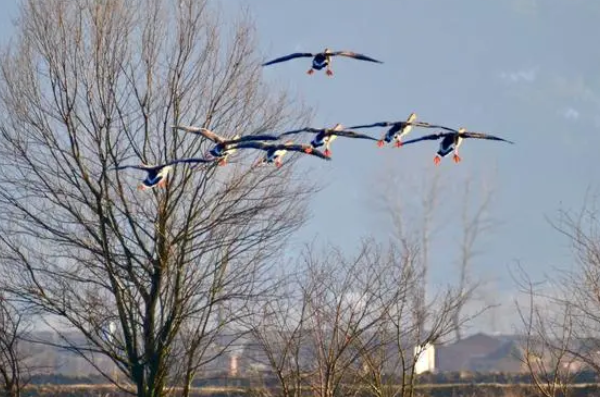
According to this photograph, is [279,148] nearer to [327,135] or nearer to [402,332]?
[327,135]

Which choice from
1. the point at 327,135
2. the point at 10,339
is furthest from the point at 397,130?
the point at 10,339

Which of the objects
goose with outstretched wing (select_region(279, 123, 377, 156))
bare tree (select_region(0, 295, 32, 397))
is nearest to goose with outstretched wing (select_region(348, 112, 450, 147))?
goose with outstretched wing (select_region(279, 123, 377, 156))

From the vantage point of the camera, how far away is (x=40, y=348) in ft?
96.0

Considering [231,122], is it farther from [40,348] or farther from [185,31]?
[40,348]

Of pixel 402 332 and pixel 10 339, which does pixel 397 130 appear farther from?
pixel 10 339

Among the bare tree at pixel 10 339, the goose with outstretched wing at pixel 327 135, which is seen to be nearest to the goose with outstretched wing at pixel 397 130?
the goose with outstretched wing at pixel 327 135

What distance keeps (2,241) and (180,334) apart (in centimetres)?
306

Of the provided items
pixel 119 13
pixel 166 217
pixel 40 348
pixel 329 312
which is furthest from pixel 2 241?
pixel 40 348

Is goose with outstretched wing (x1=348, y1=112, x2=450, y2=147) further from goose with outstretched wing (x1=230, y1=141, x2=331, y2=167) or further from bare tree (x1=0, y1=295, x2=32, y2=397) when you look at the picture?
bare tree (x1=0, y1=295, x2=32, y2=397)

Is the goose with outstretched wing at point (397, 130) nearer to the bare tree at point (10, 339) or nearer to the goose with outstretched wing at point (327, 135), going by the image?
the goose with outstretched wing at point (327, 135)

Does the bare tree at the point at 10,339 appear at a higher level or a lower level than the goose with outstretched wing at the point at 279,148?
lower

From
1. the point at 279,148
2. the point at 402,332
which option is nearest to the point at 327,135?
the point at 279,148

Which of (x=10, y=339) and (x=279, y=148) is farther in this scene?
(x=10, y=339)

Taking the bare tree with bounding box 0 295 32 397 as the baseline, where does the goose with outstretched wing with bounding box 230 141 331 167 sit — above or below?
above
